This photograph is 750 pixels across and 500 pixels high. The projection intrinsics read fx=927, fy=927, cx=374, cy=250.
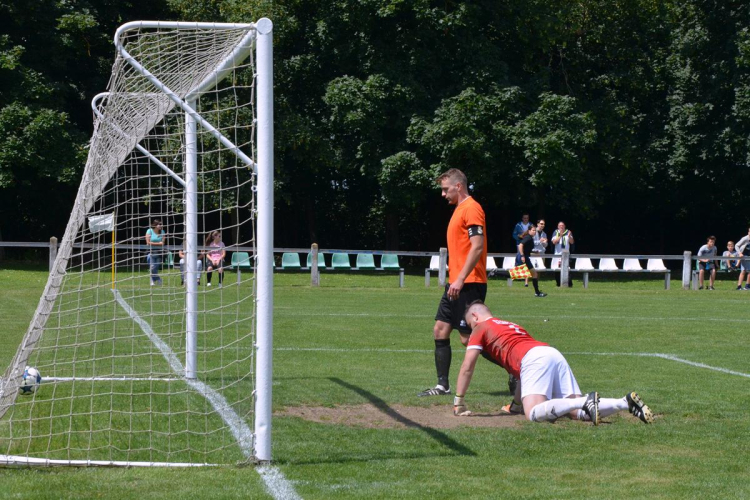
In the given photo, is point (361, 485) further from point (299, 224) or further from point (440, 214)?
point (299, 224)

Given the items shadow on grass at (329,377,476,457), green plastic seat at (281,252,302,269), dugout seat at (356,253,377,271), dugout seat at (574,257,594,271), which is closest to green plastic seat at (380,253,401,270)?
dugout seat at (356,253,377,271)

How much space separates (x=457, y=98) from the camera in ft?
102

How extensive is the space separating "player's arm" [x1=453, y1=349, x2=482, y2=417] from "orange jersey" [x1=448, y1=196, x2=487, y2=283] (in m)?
0.95

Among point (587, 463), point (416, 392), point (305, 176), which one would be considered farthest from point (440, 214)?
point (587, 463)

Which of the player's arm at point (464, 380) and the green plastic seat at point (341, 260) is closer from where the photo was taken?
the player's arm at point (464, 380)

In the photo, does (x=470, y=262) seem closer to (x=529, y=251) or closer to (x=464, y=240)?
(x=464, y=240)

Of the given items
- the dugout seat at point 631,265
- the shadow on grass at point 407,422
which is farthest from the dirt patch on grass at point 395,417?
the dugout seat at point 631,265

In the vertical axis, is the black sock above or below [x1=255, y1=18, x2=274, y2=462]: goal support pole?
below

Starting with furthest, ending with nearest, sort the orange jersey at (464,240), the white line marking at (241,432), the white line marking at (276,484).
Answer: the orange jersey at (464,240) < the white line marking at (241,432) < the white line marking at (276,484)

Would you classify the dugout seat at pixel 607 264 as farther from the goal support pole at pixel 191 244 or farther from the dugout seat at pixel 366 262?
the goal support pole at pixel 191 244

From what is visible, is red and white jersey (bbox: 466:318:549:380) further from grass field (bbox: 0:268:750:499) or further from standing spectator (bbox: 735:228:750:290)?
standing spectator (bbox: 735:228:750:290)

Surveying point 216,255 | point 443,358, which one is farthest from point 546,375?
point 216,255

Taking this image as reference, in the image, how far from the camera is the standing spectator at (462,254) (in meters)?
8.09

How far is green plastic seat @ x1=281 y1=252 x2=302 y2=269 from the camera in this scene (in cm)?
2833
